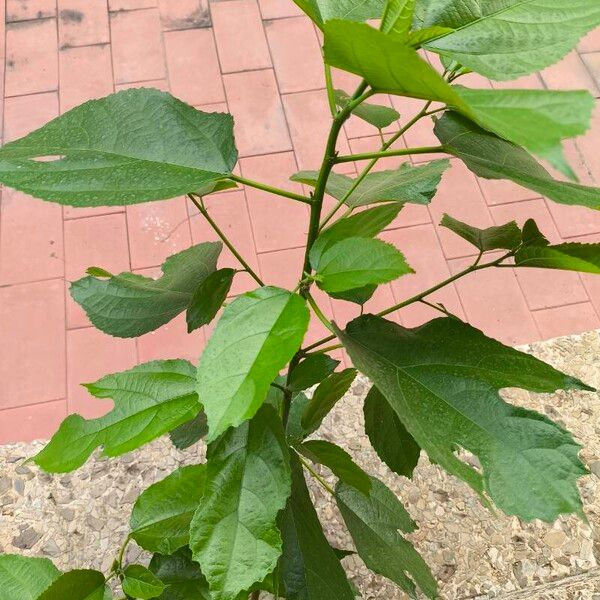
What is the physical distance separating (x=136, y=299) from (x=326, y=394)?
0.27 metres

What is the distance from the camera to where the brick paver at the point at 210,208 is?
195cm

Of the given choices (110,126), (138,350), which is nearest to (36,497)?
(138,350)

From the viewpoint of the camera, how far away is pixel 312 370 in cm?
81

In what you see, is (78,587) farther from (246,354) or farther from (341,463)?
(246,354)

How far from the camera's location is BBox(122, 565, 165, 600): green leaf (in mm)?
822

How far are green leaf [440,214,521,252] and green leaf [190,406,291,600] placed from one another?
33 centimetres

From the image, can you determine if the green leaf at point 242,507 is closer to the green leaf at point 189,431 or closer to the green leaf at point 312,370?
the green leaf at point 312,370

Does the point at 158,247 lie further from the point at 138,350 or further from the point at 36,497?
the point at 36,497

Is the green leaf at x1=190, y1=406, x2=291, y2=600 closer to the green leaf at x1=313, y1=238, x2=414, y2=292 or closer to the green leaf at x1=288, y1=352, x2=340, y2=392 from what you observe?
the green leaf at x1=288, y1=352, x2=340, y2=392

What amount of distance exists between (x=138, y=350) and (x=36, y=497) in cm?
51

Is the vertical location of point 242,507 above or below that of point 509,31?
below

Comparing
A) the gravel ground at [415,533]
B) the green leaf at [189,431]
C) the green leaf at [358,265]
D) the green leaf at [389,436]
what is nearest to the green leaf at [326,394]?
the green leaf at [389,436]

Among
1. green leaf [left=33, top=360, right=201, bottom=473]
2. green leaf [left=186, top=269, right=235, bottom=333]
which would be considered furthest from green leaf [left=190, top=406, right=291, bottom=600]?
green leaf [left=186, top=269, right=235, bottom=333]


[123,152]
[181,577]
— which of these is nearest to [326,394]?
[181,577]
